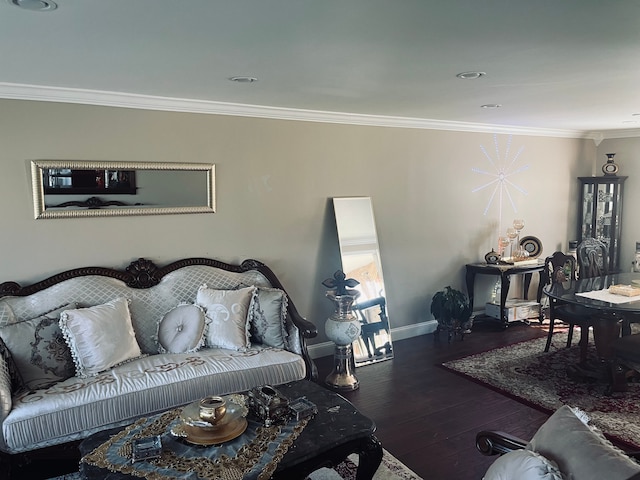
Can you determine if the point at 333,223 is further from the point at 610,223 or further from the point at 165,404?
the point at 610,223

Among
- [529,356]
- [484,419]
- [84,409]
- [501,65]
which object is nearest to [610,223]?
[529,356]

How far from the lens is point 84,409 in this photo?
8.90ft

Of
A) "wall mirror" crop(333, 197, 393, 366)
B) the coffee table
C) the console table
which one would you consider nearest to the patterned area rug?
the coffee table

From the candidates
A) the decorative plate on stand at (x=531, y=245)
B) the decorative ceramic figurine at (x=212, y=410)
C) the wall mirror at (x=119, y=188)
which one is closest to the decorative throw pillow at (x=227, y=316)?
the wall mirror at (x=119, y=188)

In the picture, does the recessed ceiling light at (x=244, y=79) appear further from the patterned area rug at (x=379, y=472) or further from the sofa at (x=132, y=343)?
the patterned area rug at (x=379, y=472)

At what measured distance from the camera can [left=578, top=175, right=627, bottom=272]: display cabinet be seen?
6.18 meters

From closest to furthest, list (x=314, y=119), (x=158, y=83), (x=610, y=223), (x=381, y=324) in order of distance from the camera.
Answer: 1. (x=158, y=83)
2. (x=314, y=119)
3. (x=381, y=324)
4. (x=610, y=223)

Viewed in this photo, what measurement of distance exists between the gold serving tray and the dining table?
2798mm

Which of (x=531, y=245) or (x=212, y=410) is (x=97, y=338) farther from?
(x=531, y=245)

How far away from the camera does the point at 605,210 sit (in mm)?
6254

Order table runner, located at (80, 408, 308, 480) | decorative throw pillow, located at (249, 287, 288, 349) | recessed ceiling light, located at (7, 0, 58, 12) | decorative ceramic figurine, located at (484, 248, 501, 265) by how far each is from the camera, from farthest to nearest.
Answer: decorative ceramic figurine, located at (484, 248, 501, 265), decorative throw pillow, located at (249, 287, 288, 349), table runner, located at (80, 408, 308, 480), recessed ceiling light, located at (7, 0, 58, 12)

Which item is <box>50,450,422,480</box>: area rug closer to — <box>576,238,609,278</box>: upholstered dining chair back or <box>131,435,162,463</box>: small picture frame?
<box>131,435,162,463</box>: small picture frame

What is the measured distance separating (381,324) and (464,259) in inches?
57.5

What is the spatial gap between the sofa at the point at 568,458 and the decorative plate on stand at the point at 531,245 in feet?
14.4
